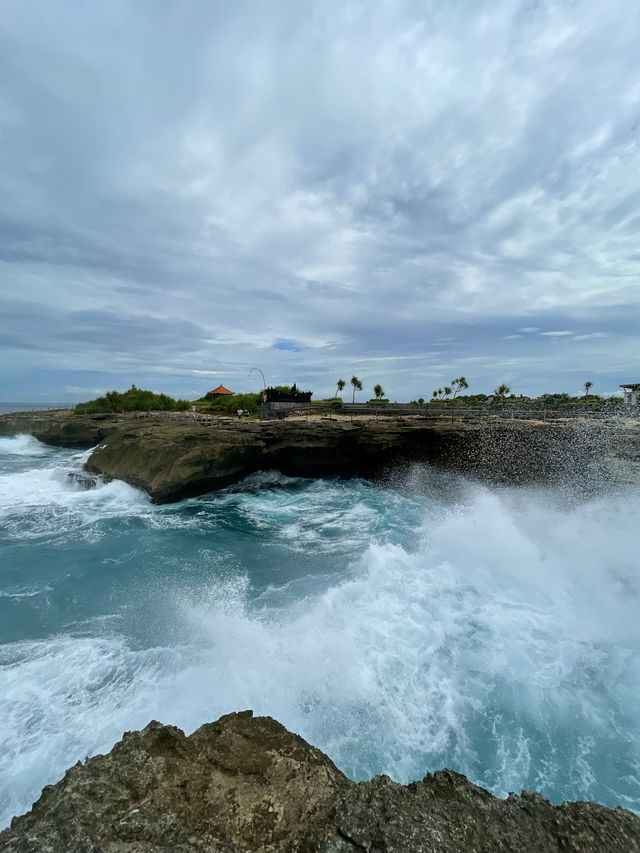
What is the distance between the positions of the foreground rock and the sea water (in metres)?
2.32

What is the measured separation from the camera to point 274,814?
224 cm

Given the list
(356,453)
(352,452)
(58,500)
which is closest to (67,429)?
(58,500)

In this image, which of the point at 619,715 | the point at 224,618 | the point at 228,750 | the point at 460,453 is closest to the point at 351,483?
the point at 460,453

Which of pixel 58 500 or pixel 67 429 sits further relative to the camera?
pixel 67 429

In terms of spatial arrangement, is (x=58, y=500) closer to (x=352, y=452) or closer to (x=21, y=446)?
(x=352, y=452)

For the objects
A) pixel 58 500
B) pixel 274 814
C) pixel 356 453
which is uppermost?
pixel 274 814

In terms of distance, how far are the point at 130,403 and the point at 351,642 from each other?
149ft

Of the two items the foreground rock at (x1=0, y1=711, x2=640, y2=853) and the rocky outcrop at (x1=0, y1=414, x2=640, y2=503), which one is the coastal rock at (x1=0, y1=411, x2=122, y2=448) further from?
the foreground rock at (x1=0, y1=711, x2=640, y2=853)

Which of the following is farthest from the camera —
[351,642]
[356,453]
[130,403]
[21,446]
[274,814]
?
[130,403]

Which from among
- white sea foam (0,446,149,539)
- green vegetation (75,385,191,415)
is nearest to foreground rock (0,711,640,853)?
white sea foam (0,446,149,539)

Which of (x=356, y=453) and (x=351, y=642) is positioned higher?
(x=356, y=453)

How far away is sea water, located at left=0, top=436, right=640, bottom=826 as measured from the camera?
4.47 metres

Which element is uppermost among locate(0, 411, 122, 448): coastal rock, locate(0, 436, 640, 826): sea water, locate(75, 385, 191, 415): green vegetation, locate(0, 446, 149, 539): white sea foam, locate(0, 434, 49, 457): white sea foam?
locate(75, 385, 191, 415): green vegetation

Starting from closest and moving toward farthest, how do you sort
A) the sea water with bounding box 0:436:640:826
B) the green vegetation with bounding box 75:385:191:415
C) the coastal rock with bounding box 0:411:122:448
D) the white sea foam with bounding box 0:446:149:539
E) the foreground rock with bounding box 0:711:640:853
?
the foreground rock with bounding box 0:711:640:853 → the sea water with bounding box 0:436:640:826 → the white sea foam with bounding box 0:446:149:539 → the coastal rock with bounding box 0:411:122:448 → the green vegetation with bounding box 75:385:191:415
